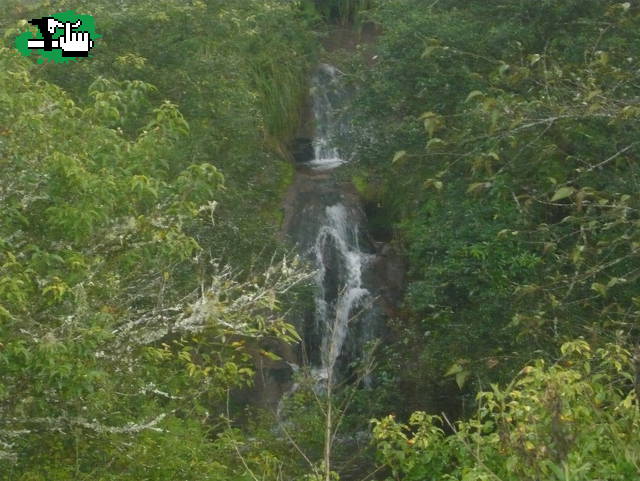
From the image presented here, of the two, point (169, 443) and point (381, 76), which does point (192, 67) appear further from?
point (169, 443)

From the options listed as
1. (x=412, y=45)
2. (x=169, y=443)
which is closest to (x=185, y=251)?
(x=169, y=443)

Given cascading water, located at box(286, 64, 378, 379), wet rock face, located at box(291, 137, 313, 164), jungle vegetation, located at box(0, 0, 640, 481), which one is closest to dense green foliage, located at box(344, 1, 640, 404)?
jungle vegetation, located at box(0, 0, 640, 481)

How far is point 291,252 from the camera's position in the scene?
1160cm

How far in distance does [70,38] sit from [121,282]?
565 centimetres

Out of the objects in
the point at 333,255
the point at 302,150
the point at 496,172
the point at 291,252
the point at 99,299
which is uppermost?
the point at 496,172

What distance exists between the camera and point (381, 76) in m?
13.1

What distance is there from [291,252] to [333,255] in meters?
5.44

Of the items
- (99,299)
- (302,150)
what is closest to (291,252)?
(99,299)

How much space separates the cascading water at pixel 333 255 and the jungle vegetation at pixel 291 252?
50cm

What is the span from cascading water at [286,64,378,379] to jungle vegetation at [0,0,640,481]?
50cm

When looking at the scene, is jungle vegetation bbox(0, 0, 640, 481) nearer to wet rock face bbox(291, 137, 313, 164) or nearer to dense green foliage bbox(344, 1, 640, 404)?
dense green foliage bbox(344, 1, 640, 404)

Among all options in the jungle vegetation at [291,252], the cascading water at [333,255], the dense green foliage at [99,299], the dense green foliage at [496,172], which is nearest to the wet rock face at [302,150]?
the cascading water at [333,255]

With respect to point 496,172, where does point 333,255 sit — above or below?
below

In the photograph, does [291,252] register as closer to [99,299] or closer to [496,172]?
[496,172]
